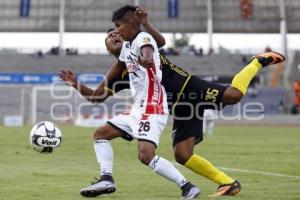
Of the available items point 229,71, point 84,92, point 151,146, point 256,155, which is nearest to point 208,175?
point 151,146

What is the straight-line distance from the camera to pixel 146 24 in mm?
8703

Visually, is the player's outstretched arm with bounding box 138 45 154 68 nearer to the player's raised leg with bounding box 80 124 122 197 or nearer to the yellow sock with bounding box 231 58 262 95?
the player's raised leg with bounding box 80 124 122 197

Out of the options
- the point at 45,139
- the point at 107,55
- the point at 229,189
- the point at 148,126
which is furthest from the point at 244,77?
the point at 107,55

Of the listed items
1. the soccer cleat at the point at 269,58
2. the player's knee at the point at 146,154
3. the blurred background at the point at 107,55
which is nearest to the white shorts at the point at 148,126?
the player's knee at the point at 146,154

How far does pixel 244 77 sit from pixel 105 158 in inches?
77.3

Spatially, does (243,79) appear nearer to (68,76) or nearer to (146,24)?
(146,24)

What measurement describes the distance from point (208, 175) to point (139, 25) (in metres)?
2.07

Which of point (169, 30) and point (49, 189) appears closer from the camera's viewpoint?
point (49, 189)

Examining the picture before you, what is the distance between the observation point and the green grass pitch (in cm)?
951

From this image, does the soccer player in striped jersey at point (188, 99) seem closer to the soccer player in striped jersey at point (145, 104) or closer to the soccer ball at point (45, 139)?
the soccer player in striped jersey at point (145, 104)

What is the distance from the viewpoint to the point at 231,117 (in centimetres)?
4969

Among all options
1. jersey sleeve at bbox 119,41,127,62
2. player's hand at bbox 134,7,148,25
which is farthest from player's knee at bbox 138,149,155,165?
player's hand at bbox 134,7,148,25

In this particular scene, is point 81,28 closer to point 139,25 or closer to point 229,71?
point 229,71

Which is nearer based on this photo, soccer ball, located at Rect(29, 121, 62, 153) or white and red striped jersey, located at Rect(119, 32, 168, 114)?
white and red striped jersey, located at Rect(119, 32, 168, 114)
